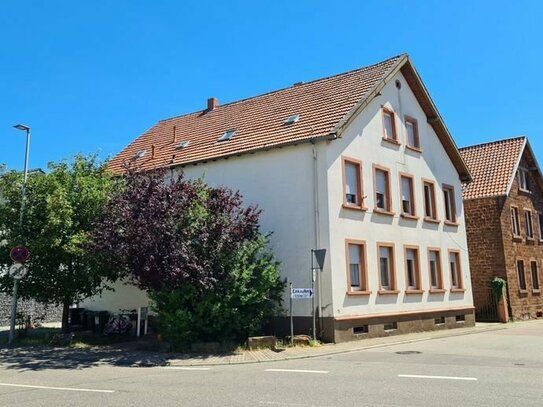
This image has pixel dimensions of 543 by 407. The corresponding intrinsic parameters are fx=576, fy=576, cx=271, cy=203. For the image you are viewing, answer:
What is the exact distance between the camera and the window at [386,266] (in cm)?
2169

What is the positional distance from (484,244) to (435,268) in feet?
23.2

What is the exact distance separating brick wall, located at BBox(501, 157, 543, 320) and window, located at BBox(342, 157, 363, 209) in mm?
12940

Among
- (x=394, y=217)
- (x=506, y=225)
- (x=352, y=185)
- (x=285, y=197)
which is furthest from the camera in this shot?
(x=506, y=225)

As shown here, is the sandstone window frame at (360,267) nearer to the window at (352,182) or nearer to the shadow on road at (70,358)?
the window at (352,182)

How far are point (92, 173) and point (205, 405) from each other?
546 inches

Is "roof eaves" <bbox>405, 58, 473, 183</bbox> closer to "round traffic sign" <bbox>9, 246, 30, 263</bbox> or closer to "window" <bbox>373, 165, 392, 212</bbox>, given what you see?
"window" <bbox>373, 165, 392, 212</bbox>

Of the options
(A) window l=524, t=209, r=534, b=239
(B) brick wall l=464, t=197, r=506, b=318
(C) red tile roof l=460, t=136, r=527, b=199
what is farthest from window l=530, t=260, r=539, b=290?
(C) red tile roof l=460, t=136, r=527, b=199

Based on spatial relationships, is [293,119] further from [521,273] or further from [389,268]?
[521,273]

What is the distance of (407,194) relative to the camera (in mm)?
24188

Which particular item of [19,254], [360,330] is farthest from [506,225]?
[19,254]

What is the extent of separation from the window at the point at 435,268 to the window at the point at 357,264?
530cm

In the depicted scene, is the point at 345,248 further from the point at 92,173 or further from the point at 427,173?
the point at 92,173

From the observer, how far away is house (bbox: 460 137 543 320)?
30.2 meters

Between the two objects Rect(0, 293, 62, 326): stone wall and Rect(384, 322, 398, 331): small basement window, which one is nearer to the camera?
Rect(384, 322, 398, 331): small basement window
